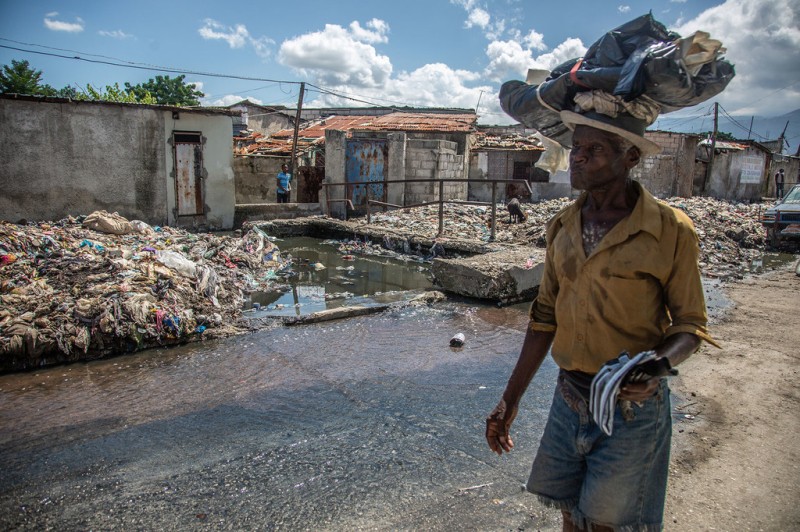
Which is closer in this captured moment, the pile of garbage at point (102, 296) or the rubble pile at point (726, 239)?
the pile of garbage at point (102, 296)

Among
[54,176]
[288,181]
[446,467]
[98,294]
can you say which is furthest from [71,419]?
[288,181]

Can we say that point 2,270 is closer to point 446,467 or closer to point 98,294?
point 98,294

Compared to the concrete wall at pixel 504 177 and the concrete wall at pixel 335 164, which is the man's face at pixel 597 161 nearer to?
the concrete wall at pixel 335 164

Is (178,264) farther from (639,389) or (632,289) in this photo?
(639,389)

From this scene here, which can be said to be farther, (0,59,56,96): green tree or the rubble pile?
(0,59,56,96): green tree

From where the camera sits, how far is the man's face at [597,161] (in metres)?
1.65

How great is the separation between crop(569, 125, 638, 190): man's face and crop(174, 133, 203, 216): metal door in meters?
13.3

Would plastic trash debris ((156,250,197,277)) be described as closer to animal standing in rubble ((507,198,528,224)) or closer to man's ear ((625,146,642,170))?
man's ear ((625,146,642,170))

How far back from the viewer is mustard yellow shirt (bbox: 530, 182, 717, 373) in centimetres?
152

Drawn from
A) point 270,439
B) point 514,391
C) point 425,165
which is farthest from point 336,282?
point 425,165

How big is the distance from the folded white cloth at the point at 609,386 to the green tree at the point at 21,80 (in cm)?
3393

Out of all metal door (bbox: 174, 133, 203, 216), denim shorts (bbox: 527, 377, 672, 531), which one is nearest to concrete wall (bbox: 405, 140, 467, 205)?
metal door (bbox: 174, 133, 203, 216)

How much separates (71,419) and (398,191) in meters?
13.5

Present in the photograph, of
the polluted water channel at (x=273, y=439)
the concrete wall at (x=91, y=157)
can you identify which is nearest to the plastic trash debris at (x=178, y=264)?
the polluted water channel at (x=273, y=439)
